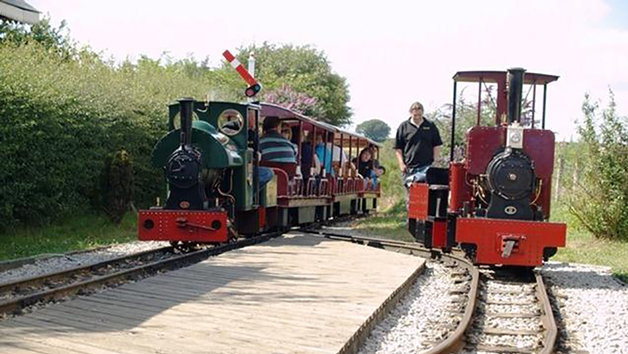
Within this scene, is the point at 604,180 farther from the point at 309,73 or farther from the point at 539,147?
the point at 309,73

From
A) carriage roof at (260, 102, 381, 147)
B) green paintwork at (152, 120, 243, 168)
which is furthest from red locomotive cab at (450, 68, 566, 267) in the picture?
carriage roof at (260, 102, 381, 147)

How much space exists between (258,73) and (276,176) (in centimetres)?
3203

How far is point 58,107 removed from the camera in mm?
13344

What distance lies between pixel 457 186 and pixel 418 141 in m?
2.43

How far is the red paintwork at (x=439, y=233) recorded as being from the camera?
1037 centimetres

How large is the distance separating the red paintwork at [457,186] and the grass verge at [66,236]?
5.48m

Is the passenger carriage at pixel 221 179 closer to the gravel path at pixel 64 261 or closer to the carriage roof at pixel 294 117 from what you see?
the carriage roof at pixel 294 117

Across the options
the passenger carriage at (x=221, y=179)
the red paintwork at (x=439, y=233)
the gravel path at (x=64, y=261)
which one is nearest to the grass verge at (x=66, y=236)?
the gravel path at (x=64, y=261)

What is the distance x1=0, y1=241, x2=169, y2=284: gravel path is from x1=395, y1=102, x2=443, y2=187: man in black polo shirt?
13.9ft

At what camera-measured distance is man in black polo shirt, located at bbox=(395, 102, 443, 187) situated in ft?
40.3

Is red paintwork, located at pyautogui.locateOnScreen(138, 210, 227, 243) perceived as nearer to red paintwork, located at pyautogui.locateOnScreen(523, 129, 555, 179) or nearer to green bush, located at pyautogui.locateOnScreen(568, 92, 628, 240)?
red paintwork, located at pyautogui.locateOnScreen(523, 129, 555, 179)

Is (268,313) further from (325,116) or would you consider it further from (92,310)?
(325,116)

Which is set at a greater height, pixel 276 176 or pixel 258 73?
pixel 258 73

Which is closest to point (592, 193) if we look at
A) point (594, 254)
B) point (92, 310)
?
point (594, 254)
